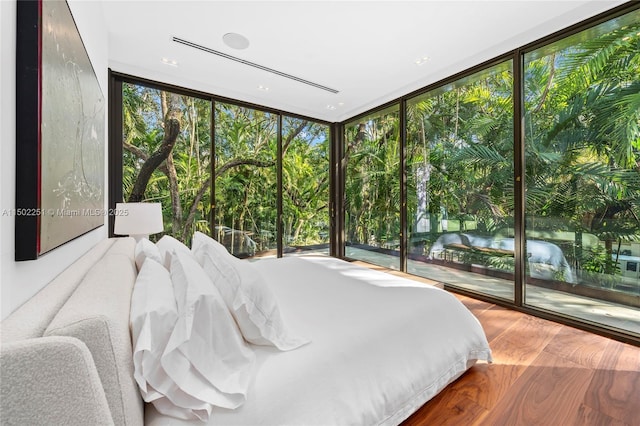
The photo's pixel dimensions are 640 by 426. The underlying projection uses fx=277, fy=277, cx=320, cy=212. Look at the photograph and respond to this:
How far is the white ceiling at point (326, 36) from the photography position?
2291mm

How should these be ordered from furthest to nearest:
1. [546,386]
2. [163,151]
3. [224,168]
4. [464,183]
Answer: [224,168], [163,151], [464,183], [546,386]

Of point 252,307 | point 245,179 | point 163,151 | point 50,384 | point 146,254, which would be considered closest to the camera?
point 50,384

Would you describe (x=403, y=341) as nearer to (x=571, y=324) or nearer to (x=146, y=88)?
(x=571, y=324)

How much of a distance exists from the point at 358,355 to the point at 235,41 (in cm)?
294

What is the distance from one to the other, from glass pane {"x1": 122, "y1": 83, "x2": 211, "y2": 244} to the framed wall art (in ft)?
6.73

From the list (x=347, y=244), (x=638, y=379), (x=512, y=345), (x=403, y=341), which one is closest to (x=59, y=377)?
(x=403, y=341)

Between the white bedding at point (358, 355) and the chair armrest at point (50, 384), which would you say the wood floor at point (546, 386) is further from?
the chair armrest at point (50, 384)

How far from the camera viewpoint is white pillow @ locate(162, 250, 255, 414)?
843 millimetres

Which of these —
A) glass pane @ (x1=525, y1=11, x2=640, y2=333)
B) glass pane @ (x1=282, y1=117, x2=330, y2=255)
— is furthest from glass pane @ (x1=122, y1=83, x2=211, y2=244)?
glass pane @ (x1=525, y1=11, x2=640, y2=333)

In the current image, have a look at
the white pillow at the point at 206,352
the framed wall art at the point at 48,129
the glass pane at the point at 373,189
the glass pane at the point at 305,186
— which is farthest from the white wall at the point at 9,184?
the glass pane at the point at 373,189

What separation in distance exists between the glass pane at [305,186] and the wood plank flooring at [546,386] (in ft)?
10.3

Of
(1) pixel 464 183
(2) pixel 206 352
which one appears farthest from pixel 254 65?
(2) pixel 206 352

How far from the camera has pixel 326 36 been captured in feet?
8.79

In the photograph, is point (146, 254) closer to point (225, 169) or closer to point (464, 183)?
point (225, 169)
